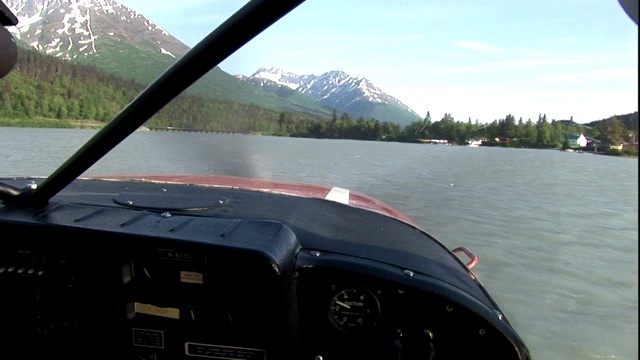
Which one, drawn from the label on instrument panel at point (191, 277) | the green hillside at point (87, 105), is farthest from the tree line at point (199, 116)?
the label on instrument panel at point (191, 277)

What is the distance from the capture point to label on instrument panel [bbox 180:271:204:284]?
6.09 feet

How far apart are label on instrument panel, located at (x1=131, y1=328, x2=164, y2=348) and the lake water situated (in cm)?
65

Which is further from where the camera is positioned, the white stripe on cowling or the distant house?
the white stripe on cowling

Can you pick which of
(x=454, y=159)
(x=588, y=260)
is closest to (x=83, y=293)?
(x=454, y=159)

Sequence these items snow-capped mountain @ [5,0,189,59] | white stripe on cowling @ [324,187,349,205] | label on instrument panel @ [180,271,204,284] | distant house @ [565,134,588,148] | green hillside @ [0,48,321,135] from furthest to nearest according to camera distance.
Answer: white stripe on cowling @ [324,187,349,205], snow-capped mountain @ [5,0,189,59], green hillside @ [0,48,321,135], label on instrument panel @ [180,271,204,284], distant house @ [565,134,588,148]

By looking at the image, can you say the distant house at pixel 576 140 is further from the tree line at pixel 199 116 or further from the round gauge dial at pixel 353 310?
the round gauge dial at pixel 353 310

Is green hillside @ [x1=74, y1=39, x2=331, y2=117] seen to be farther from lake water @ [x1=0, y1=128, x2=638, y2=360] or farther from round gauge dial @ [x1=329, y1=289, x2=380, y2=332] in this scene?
round gauge dial @ [x1=329, y1=289, x2=380, y2=332]

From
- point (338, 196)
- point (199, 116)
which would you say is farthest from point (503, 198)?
point (199, 116)

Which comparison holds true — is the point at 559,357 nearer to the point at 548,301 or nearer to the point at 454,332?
the point at 548,301

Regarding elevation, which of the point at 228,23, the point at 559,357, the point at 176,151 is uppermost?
the point at 228,23

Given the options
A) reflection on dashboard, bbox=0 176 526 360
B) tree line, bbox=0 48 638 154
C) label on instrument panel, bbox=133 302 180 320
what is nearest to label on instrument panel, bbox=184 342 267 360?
reflection on dashboard, bbox=0 176 526 360

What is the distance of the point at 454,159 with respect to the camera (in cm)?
314

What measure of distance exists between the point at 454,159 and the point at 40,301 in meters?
2.05

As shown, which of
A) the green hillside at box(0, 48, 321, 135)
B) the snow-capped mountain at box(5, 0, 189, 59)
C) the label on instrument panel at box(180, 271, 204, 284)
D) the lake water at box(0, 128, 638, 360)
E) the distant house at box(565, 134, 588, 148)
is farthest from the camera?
the lake water at box(0, 128, 638, 360)
